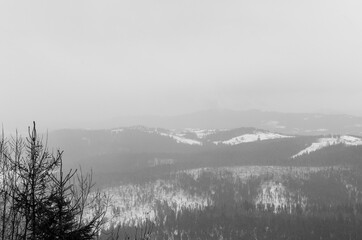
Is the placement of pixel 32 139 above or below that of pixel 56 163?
above

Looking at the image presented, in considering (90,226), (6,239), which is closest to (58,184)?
(90,226)

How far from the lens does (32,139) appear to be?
14.7 meters

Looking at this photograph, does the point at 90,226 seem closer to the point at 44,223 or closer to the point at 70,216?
the point at 70,216

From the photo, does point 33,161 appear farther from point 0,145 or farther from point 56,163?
point 0,145

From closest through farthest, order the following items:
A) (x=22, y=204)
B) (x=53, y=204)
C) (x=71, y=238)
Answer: (x=22, y=204), (x=71, y=238), (x=53, y=204)

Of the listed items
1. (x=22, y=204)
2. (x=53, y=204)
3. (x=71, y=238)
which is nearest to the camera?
(x=22, y=204)

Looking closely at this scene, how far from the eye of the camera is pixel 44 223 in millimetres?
15055

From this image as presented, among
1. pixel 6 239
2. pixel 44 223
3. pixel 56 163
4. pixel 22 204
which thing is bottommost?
pixel 6 239

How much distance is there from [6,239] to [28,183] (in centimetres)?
379

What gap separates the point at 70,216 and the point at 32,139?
4019 millimetres

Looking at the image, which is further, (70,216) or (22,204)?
(70,216)

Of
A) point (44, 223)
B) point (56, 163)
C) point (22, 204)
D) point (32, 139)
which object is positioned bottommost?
point (44, 223)

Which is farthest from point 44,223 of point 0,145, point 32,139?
point 0,145

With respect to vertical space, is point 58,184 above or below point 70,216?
above
